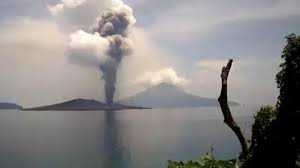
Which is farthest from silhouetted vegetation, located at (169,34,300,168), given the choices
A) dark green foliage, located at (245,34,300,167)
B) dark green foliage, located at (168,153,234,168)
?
dark green foliage, located at (168,153,234,168)

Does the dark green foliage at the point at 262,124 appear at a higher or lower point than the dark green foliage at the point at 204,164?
higher

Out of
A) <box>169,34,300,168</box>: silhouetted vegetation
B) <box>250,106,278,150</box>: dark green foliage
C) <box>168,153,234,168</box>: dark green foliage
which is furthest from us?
<box>250,106,278,150</box>: dark green foliage

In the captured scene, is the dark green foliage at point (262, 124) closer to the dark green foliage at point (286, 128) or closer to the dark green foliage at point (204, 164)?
the dark green foliage at point (286, 128)

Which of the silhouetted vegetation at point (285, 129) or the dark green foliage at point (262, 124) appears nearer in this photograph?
the silhouetted vegetation at point (285, 129)

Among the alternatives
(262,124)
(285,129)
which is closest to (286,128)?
(285,129)

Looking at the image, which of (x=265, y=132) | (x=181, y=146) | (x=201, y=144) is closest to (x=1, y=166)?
(x=181, y=146)

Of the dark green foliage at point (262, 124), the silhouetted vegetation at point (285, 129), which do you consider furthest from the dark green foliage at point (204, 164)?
the dark green foliage at point (262, 124)

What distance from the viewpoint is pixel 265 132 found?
2958 centimetres

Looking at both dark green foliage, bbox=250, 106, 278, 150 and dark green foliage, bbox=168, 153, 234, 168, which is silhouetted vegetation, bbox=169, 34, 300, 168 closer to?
dark green foliage, bbox=250, 106, 278, 150

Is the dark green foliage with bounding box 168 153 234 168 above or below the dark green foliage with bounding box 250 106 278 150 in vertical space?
below

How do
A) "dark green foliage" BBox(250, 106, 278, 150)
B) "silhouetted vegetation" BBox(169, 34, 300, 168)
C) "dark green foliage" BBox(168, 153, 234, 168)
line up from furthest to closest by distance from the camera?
"dark green foliage" BBox(250, 106, 278, 150)
"silhouetted vegetation" BBox(169, 34, 300, 168)
"dark green foliage" BBox(168, 153, 234, 168)

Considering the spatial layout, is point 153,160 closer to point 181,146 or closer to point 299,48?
point 181,146

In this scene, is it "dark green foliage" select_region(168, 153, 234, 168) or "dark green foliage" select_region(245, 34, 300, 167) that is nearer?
"dark green foliage" select_region(168, 153, 234, 168)

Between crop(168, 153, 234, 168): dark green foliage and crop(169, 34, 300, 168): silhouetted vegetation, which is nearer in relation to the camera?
crop(168, 153, 234, 168): dark green foliage
